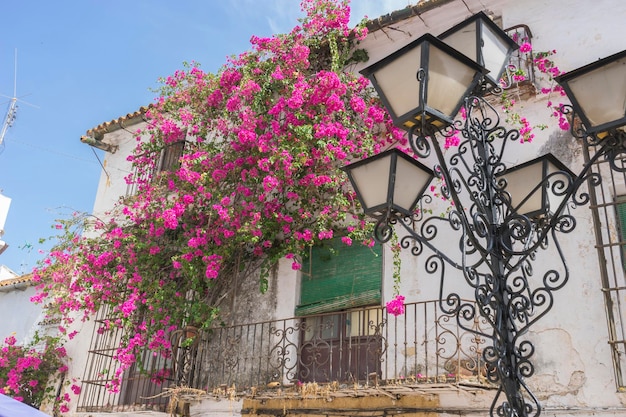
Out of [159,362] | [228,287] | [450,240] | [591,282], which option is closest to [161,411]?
[159,362]

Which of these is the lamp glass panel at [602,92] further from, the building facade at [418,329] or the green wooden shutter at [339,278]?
the green wooden shutter at [339,278]

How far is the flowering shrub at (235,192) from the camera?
8453 millimetres

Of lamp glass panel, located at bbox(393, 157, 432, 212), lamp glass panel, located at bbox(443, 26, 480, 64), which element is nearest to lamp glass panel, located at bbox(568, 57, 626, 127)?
lamp glass panel, located at bbox(443, 26, 480, 64)

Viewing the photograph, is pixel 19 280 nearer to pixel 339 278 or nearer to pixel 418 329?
pixel 339 278

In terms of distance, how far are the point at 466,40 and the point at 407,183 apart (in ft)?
3.40

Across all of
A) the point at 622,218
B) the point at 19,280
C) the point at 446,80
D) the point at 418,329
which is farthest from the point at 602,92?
the point at 19,280

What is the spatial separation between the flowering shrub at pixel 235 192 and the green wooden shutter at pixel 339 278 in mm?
258

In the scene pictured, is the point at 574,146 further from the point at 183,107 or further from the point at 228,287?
the point at 183,107

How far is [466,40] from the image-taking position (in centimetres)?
401

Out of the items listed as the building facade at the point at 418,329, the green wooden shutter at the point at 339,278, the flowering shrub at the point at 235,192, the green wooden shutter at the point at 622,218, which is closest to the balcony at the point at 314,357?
the building facade at the point at 418,329

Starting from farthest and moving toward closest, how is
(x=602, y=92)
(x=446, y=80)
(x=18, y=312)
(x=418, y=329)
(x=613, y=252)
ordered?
(x=18, y=312), (x=418, y=329), (x=613, y=252), (x=446, y=80), (x=602, y=92)

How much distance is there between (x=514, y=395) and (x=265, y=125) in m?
6.43

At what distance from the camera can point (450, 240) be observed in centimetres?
771

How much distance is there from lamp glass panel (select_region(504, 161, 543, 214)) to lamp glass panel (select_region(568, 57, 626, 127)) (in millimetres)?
1069
